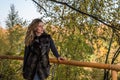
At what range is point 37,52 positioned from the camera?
4598mm

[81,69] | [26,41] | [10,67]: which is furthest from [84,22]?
[26,41]

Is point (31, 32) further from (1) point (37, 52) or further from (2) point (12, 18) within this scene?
(2) point (12, 18)

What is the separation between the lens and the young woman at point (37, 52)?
4553 mm

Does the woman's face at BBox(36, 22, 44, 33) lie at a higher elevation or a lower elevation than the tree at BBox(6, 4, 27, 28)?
higher

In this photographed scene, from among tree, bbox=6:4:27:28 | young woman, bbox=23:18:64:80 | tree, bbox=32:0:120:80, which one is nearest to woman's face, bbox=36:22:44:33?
young woman, bbox=23:18:64:80

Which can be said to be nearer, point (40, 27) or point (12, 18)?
point (40, 27)

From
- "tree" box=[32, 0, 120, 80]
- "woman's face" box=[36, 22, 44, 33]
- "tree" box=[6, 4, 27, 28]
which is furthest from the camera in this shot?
"tree" box=[6, 4, 27, 28]

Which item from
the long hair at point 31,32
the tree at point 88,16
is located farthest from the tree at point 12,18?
the long hair at point 31,32

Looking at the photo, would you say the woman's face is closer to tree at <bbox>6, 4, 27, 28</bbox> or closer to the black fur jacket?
the black fur jacket

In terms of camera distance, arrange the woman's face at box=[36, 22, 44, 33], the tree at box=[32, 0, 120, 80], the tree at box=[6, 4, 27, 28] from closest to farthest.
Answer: the woman's face at box=[36, 22, 44, 33], the tree at box=[32, 0, 120, 80], the tree at box=[6, 4, 27, 28]

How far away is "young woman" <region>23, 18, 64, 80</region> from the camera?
4.55m

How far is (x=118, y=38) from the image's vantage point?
16594 millimetres

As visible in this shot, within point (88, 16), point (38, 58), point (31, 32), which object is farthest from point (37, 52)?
point (88, 16)

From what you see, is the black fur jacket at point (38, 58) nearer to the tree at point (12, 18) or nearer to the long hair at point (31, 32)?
the long hair at point (31, 32)
